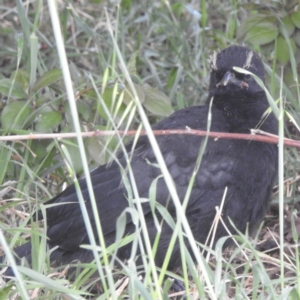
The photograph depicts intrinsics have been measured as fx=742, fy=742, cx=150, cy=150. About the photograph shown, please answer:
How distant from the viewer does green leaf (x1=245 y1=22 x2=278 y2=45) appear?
3.53 meters

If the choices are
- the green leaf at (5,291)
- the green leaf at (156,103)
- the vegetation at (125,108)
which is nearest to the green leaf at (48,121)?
the vegetation at (125,108)

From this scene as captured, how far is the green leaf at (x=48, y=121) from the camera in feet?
10.6

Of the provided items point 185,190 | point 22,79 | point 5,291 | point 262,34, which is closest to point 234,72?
point 262,34

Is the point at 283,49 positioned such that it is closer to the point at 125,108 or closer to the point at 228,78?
the point at 228,78

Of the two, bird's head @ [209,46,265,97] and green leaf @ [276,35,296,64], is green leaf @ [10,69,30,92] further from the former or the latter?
green leaf @ [276,35,296,64]

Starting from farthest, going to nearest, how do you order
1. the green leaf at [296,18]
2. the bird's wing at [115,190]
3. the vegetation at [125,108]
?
the green leaf at [296,18], the bird's wing at [115,190], the vegetation at [125,108]

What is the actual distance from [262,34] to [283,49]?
129 mm

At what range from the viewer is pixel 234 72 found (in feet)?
11.0

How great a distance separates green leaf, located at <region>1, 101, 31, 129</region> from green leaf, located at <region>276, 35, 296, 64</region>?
1244 mm

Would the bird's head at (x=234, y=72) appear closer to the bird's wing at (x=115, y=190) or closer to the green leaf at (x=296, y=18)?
the green leaf at (x=296, y=18)

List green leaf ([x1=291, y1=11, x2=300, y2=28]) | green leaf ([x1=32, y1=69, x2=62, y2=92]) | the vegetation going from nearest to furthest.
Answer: the vegetation < green leaf ([x1=32, y1=69, x2=62, y2=92]) < green leaf ([x1=291, y1=11, x2=300, y2=28])

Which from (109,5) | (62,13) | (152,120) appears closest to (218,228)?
(152,120)

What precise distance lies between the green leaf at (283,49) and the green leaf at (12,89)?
124 cm

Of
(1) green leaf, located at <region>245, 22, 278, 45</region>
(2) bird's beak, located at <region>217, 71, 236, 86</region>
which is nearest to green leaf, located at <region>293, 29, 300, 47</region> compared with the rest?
(1) green leaf, located at <region>245, 22, 278, 45</region>
